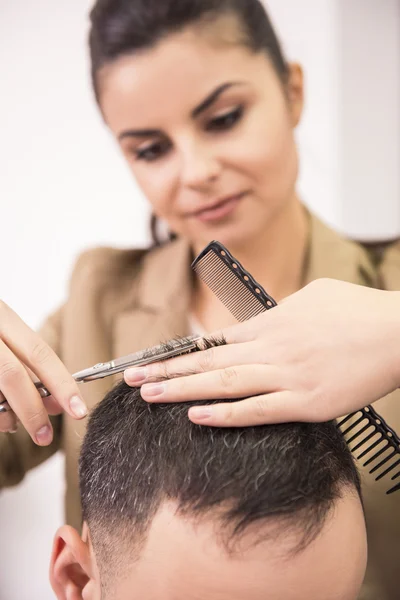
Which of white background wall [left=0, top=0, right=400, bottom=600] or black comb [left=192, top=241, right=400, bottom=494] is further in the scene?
white background wall [left=0, top=0, right=400, bottom=600]

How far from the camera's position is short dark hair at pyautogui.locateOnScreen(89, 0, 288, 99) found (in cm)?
92

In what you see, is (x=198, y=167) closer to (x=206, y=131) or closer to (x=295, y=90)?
(x=206, y=131)

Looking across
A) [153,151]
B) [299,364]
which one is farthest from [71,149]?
[299,364]

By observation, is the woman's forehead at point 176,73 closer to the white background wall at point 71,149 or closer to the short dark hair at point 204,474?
the white background wall at point 71,149

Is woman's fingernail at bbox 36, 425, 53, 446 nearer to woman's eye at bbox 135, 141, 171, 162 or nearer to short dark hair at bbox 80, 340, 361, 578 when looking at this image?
short dark hair at bbox 80, 340, 361, 578

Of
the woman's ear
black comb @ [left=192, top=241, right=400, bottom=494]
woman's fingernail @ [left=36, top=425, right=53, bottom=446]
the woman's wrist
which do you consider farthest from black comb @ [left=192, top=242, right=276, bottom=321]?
the woman's ear

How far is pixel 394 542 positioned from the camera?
2.99 ft

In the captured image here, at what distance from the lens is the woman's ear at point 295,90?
107cm

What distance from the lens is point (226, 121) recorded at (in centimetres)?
96

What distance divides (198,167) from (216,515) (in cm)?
58

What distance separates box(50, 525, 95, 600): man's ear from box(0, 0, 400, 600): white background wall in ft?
1.42

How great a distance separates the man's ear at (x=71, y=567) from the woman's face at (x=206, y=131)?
1.87ft

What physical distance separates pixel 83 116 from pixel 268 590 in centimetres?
102

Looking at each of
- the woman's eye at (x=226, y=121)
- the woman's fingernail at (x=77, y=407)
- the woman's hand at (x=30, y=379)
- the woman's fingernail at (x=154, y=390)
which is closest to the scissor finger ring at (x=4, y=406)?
the woman's hand at (x=30, y=379)
